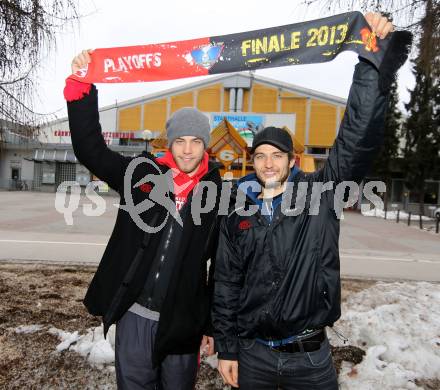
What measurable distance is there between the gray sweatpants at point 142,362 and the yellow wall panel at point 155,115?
40.0 metres

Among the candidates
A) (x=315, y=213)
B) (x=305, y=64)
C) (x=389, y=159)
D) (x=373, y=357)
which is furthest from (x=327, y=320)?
(x=389, y=159)

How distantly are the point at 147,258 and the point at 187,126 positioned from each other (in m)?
0.89

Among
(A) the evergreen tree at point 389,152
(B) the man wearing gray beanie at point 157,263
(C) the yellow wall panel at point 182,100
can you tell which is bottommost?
(B) the man wearing gray beanie at point 157,263

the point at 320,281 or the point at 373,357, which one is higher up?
the point at 320,281

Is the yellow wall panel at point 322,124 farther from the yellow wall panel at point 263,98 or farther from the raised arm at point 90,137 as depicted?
the raised arm at point 90,137

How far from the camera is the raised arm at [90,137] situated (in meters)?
2.34

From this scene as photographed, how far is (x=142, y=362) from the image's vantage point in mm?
2227

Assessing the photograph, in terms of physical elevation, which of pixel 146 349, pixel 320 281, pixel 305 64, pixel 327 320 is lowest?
pixel 146 349

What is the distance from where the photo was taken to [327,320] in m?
2.07

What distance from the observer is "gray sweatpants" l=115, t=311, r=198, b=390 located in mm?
2229

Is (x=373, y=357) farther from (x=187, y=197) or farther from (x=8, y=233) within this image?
A: (x=8, y=233)

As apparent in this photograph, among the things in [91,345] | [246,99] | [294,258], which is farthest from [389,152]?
[294,258]

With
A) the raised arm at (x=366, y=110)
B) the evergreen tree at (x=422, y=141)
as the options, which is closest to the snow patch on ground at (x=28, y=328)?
the raised arm at (x=366, y=110)

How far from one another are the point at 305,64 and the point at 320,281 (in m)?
1.31
